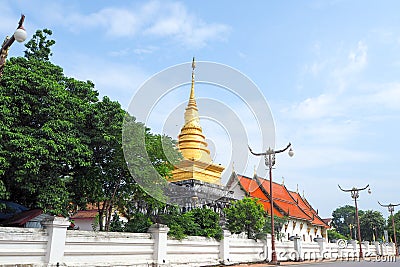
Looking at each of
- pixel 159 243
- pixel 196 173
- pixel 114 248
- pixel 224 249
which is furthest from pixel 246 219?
pixel 114 248

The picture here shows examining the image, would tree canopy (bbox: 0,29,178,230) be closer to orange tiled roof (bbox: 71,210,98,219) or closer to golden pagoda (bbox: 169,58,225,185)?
golden pagoda (bbox: 169,58,225,185)

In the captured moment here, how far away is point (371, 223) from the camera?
172 ft

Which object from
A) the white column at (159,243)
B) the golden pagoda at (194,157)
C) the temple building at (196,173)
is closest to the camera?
the white column at (159,243)

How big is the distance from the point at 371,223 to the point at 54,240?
51.4 metres

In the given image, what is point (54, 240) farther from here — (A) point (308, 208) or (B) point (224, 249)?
(A) point (308, 208)

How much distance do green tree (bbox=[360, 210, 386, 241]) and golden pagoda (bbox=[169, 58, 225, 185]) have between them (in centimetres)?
3243

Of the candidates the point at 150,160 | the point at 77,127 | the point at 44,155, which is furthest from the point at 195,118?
the point at 44,155

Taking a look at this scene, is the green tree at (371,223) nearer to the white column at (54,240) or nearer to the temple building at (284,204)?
the temple building at (284,204)

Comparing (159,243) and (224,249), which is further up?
(159,243)

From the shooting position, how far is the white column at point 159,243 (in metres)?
12.6

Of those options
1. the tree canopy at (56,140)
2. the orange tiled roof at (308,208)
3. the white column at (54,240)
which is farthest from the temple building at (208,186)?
the white column at (54,240)

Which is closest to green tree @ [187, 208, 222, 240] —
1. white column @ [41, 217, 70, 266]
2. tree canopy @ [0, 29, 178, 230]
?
tree canopy @ [0, 29, 178, 230]

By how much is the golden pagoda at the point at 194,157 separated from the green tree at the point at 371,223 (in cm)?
3243

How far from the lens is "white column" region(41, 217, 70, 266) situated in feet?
32.3
